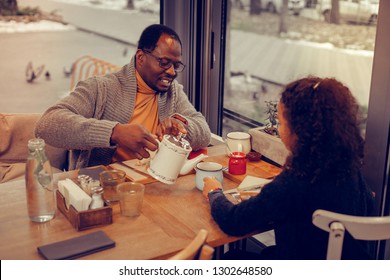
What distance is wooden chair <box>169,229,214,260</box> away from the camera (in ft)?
3.92

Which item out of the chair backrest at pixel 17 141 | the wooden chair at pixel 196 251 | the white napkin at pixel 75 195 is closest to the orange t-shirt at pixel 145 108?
the chair backrest at pixel 17 141

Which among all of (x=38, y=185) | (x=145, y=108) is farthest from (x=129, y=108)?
(x=38, y=185)

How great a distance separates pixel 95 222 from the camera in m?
1.62

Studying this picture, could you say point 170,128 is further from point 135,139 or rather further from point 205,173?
point 205,173

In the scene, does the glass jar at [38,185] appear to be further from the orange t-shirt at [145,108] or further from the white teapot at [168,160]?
the orange t-shirt at [145,108]

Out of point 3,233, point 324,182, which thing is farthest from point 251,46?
point 3,233

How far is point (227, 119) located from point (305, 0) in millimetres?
924

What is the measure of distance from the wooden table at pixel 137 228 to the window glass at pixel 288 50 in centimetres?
90

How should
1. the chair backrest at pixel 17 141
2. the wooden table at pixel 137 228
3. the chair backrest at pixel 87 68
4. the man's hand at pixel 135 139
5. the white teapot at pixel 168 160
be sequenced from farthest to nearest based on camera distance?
the chair backrest at pixel 87 68, the chair backrest at pixel 17 141, the man's hand at pixel 135 139, the white teapot at pixel 168 160, the wooden table at pixel 137 228

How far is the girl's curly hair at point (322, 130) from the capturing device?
149 cm

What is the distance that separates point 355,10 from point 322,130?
101cm

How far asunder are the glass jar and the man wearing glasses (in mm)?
464

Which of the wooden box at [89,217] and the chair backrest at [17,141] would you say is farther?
the chair backrest at [17,141]

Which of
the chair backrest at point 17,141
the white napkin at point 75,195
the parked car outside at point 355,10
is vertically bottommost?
the chair backrest at point 17,141
